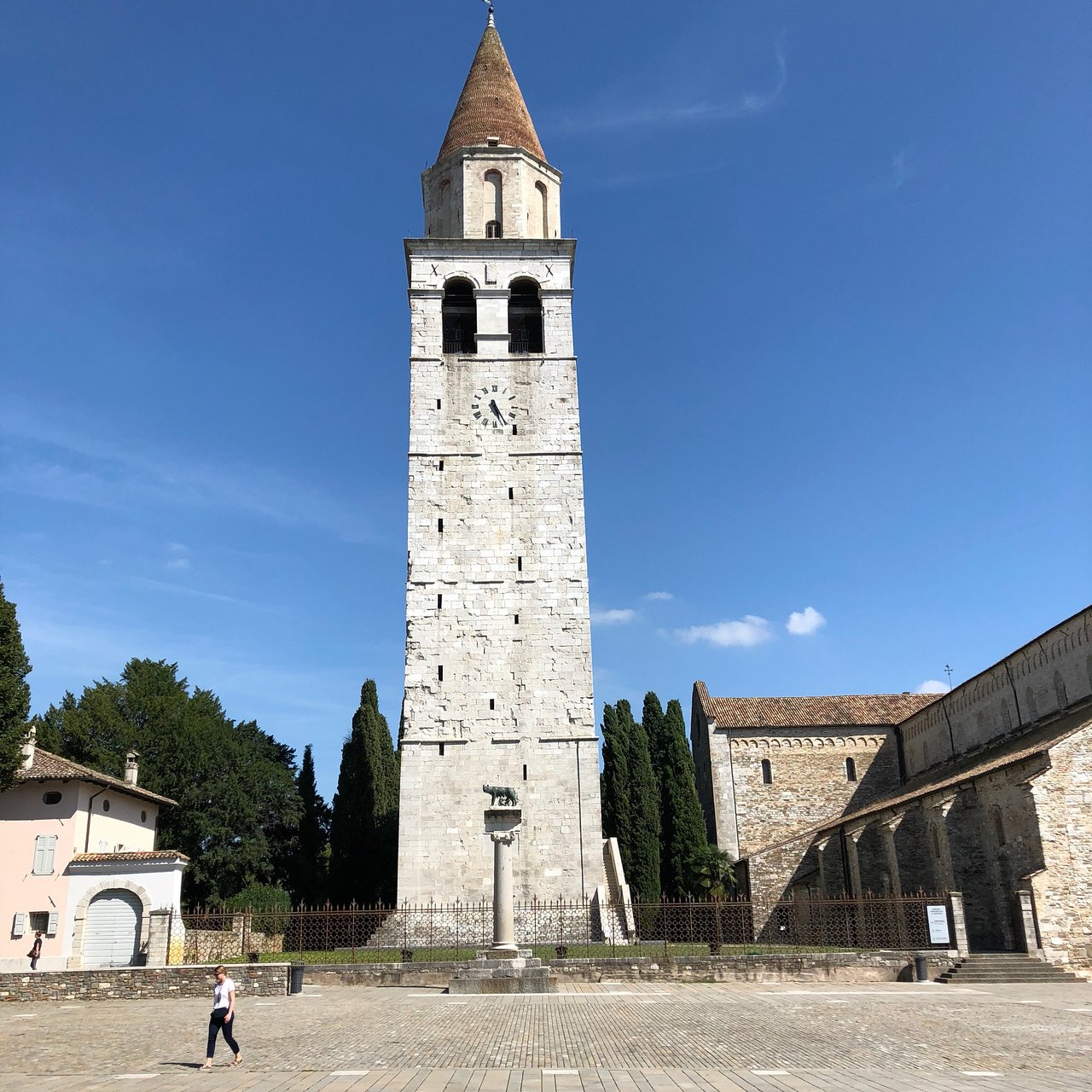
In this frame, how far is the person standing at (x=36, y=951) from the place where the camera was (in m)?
22.4

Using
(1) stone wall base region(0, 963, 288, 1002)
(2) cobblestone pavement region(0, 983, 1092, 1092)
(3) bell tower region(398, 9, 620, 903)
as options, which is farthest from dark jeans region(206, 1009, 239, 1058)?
(3) bell tower region(398, 9, 620, 903)

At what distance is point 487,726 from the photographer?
27.8m

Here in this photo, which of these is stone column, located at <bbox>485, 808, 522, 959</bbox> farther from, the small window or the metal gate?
the small window

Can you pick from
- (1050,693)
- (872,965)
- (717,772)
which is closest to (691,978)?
(872,965)

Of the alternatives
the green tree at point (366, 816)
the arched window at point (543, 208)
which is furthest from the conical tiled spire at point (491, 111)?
the green tree at point (366, 816)

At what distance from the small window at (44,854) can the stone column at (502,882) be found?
40.0ft

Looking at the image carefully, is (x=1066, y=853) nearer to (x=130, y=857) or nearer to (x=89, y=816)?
(x=130, y=857)

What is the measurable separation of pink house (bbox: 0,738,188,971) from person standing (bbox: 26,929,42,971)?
0.12 meters

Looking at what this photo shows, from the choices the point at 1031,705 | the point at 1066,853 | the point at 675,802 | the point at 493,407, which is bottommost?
the point at 1066,853

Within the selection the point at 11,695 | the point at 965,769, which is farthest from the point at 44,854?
the point at 965,769

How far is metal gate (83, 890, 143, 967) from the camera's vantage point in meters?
23.1

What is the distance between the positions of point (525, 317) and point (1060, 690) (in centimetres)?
2092

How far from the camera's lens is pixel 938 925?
21.0m

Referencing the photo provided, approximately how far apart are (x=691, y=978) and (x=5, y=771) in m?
16.8
